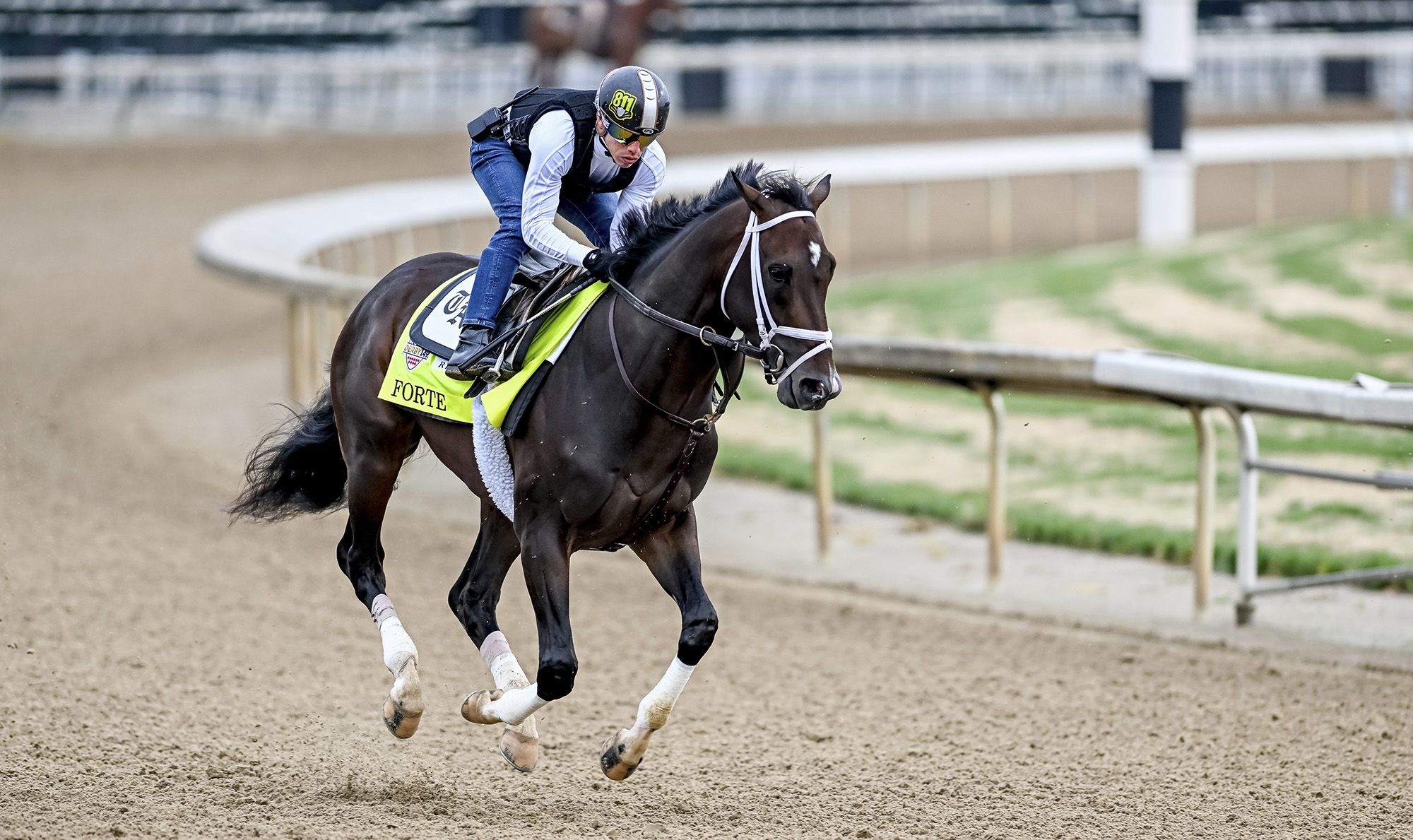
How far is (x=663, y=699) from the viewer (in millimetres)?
4094

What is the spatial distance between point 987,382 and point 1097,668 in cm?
138

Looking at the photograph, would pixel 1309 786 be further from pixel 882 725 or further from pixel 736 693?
pixel 736 693

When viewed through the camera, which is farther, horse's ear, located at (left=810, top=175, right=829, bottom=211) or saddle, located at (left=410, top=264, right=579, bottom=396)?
saddle, located at (left=410, top=264, right=579, bottom=396)

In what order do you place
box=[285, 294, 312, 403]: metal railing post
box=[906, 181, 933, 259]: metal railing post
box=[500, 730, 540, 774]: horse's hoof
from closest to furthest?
box=[500, 730, 540, 774]: horse's hoof → box=[285, 294, 312, 403]: metal railing post → box=[906, 181, 933, 259]: metal railing post

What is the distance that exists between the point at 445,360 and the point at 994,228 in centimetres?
1386

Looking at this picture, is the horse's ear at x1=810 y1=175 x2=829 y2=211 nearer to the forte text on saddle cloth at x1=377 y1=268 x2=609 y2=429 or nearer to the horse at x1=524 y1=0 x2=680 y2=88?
the forte text on saddle cloth at x1=377 y1=268 x2=609 y2=429

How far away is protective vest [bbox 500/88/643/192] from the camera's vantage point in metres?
4.30

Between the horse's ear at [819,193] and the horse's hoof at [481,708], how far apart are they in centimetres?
149

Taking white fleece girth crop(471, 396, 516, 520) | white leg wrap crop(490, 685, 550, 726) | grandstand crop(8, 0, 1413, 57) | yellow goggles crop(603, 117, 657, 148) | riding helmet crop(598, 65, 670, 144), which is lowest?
Answer: white leg wrap crop(490, 685, 550, 726)

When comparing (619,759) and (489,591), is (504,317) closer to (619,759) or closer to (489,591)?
(489,591)

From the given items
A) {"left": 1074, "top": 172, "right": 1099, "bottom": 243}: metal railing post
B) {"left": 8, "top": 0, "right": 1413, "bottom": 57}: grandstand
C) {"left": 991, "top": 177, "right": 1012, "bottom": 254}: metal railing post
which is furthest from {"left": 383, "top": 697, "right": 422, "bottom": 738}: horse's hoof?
{"left": 8, "top": 0, "right": 1413, "bottom": 57}: grandstand

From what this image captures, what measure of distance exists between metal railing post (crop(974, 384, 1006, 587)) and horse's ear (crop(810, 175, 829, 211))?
8.50 feet

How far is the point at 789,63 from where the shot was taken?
22500 mm

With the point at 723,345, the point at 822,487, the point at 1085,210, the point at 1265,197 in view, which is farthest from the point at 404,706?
the point at 1265,197
